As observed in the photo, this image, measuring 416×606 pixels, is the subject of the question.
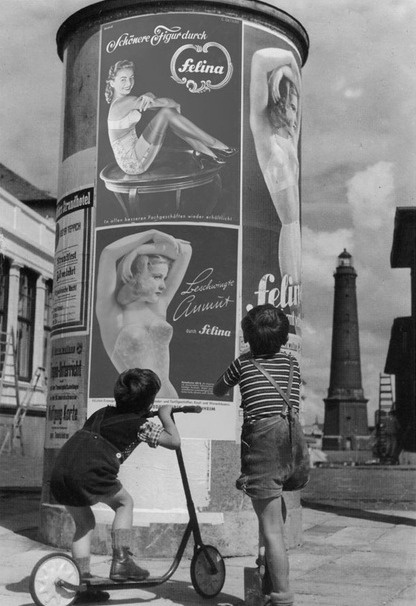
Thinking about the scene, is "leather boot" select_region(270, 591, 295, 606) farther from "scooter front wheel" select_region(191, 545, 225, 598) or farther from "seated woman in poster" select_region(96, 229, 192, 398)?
→ "seated woman in poster" select_region(96, 229, 192, 398)

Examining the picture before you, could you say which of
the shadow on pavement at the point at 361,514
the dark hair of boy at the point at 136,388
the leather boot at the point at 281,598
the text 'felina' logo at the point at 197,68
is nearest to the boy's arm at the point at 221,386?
the dark hair of boy at the point at 136,388

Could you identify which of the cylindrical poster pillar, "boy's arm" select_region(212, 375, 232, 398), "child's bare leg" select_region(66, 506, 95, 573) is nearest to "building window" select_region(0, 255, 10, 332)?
the cylindrical poster pillar

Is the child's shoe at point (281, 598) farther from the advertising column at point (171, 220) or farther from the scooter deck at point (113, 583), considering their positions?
the advertising column at point (171, 220)

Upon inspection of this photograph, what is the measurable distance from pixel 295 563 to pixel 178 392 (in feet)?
5.40

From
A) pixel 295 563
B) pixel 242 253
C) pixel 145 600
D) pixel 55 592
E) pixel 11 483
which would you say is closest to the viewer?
pixel 55 592

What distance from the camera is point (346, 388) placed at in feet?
228

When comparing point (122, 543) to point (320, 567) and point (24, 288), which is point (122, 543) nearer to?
point (320, 567)

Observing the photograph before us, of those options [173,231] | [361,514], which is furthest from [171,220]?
[361,514]

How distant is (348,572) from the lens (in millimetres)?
6453

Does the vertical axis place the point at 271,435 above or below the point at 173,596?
above

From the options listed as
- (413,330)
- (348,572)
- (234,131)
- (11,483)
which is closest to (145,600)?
(348,572)

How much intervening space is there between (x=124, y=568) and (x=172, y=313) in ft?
9.14

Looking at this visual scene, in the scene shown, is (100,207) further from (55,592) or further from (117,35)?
(55,592)

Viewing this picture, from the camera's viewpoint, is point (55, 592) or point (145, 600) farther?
point (145, 600)
